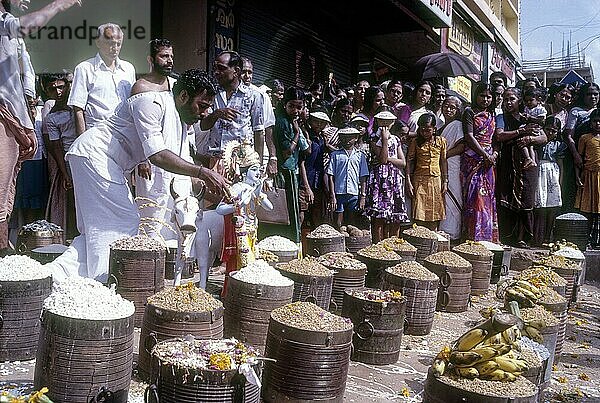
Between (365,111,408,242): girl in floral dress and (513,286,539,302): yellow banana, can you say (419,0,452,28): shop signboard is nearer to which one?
(365,111,408,242): girl in floral dress

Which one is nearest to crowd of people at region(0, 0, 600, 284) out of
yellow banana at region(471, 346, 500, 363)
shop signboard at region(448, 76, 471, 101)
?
yellow banana at region(471, 346, 500, 363)

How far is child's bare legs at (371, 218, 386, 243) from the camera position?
7293 millimetres

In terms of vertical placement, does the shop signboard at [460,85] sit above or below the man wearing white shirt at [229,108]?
above

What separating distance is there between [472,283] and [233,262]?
2.93m

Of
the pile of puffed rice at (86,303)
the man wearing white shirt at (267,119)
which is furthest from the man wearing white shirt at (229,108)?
the pile of puffed rice at (86,303)

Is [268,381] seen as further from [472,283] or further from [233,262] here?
[472,283]

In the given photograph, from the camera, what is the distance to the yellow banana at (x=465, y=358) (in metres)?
2.99

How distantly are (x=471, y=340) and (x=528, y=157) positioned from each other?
19.0 feet

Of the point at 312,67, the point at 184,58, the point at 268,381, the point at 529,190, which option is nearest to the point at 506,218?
the point at 529,190

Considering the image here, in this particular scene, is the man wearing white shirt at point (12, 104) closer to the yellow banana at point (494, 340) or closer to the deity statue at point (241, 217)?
the deity statue at point (241, 217)

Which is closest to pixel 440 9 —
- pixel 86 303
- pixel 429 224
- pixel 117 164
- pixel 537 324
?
pixel 429 224

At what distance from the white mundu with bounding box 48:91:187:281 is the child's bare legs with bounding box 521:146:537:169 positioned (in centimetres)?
554

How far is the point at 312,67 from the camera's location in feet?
34.8

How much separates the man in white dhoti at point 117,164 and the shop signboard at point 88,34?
358cm
